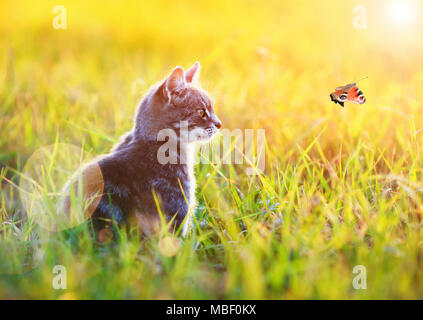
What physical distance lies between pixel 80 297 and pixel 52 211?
782 millimetres

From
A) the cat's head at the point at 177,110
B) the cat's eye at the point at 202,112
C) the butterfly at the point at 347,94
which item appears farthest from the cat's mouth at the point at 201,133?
the butterfly at the point at 347,94

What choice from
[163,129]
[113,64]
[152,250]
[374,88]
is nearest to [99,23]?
[113,64]

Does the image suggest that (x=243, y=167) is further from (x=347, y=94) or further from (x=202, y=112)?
(x=347, y=94)

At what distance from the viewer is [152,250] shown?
3.14 meters

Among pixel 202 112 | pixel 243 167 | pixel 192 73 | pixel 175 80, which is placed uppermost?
pixel 192 73

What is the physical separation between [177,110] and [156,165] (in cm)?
54

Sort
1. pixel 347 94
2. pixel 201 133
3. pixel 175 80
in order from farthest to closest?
1. pixel 201 133
2. pixel 175 80
3. pixel 347 94

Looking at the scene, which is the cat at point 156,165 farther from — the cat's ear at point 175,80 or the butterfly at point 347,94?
the butterfly at point 347,94

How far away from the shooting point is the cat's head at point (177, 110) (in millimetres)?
3783

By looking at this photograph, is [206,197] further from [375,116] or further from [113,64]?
[113,64]

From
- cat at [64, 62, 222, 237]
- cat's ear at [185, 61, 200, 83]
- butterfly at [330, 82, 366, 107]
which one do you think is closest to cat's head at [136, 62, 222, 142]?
cat at [64, 62, 222, 237]

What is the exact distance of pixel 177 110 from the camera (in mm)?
3846

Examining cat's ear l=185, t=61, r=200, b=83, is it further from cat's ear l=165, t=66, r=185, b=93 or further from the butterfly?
the butterfly

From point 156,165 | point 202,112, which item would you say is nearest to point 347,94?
point 202,112
